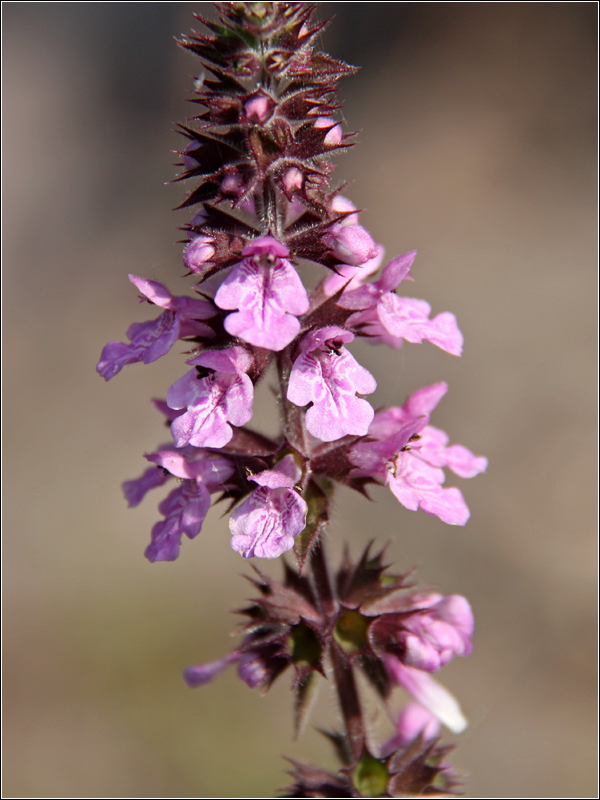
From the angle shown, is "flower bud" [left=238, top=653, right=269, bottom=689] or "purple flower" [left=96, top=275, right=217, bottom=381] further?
"flower bud" [left=238, top=653, right=269, bottom=689]

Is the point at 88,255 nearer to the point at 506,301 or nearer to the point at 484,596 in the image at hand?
the point at 506,301

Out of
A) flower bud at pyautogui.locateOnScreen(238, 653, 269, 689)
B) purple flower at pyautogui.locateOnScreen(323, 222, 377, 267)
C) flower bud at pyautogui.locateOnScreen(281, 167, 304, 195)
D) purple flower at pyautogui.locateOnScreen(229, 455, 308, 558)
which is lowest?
flower bud at pyautogui.locateOnScreen(238, 653, 269, 689)

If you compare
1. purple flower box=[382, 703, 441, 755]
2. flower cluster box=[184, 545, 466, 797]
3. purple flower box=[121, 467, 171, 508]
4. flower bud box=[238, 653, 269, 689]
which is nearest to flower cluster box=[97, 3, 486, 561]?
purple flower box=[121, 467, 171, 508]

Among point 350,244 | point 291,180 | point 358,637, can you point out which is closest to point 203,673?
point 358,637

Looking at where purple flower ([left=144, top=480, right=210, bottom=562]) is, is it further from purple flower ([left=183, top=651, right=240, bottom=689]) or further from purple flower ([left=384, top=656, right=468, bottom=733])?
purple flower ([left=384, top=656, right=468, bottom=733])

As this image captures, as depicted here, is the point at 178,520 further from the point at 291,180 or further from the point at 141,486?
the point at 291,180

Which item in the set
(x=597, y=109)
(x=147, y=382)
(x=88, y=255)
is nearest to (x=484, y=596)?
(x=147, y=382)

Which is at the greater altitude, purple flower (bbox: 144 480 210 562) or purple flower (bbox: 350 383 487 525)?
purple flower (bbox: 350 383 487 525)
